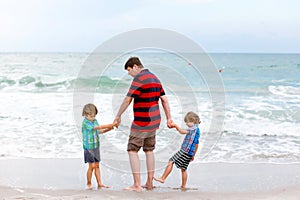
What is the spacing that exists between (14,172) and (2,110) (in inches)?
260

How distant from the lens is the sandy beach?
4160mm

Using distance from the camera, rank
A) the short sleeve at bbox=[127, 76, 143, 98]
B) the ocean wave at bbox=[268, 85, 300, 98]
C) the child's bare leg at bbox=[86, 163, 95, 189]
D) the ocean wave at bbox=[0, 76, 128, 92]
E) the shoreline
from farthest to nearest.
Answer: the ocean wave at bbox=[0, 76, 128, 92], the ocean wave at bbox=[268, 85, 300, 98], the child's bare leg at bbox=[86, 163, 95, 189], the short sleeve at bbox=[127, 76, 143, 98], the shoreline

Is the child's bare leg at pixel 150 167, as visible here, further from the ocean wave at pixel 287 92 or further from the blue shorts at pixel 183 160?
the ocean wave at pixel 287 92

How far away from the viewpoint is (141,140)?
4336 mm

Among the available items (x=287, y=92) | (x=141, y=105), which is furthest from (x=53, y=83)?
(x=141, y=105)

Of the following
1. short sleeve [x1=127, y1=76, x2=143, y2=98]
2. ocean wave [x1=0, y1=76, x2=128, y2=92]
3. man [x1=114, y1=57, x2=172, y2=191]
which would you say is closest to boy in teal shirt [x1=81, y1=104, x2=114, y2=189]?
man [x1=114, y1=57, x2=172, y2=191]

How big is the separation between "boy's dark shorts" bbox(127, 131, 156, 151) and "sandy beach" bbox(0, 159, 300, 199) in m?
0.54

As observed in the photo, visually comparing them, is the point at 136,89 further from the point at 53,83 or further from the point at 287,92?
the point at 53,83

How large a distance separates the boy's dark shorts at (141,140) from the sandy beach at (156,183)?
1.76ft

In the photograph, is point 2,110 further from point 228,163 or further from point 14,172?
point 228,163

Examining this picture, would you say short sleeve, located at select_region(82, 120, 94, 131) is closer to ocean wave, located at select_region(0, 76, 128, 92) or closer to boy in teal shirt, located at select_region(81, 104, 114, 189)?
boy in teal shirt, located at select_region(81, 104, 114, 189)

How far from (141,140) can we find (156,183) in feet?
2.54

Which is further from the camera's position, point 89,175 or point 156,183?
point 156,183

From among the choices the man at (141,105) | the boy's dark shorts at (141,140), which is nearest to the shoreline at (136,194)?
the man at (141,105)
